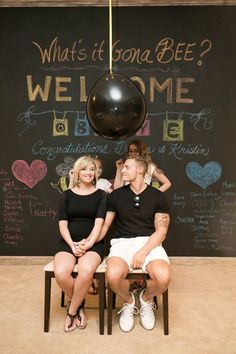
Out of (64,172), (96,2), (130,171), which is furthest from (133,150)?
(96,2)

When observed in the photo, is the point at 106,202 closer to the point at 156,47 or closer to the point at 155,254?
the point at 155,254

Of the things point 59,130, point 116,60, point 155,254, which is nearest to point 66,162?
point 59,130

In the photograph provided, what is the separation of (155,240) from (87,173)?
645 mm

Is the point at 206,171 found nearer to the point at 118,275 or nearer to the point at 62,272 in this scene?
the point at 118,275

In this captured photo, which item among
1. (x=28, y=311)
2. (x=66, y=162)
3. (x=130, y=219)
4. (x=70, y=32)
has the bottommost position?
(x=28, y=311)

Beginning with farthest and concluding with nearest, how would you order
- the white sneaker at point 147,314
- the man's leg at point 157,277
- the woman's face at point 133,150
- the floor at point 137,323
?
the woman's face at point 133,150 < the white sneaker at point 147,314 < the man's leg at point 157,277 < the floor at point 137,323

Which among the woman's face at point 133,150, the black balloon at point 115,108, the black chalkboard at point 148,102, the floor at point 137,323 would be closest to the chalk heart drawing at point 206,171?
the black chalkboard at point 148,102

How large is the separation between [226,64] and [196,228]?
164cm

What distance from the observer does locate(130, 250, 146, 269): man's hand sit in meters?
2.40

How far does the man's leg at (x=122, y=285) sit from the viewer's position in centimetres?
235

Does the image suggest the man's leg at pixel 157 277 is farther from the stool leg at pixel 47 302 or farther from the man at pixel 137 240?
the stool leg at pixel 47 302

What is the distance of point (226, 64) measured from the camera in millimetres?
3766

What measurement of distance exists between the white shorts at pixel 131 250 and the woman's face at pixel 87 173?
453 mm

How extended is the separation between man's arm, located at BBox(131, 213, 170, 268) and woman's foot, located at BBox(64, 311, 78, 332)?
0.51 metres
